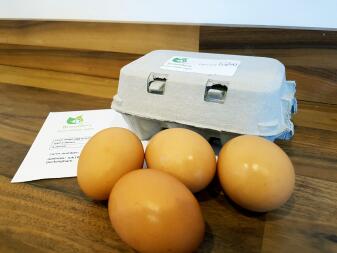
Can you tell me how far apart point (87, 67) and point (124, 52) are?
0.15 m

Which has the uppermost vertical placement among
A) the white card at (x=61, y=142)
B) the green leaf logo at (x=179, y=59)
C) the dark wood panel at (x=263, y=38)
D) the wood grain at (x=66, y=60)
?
the dark wood panel at (x=263, y=38)

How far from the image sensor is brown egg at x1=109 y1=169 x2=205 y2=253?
32 cm

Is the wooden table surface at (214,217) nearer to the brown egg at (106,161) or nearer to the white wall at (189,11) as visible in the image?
the brown egg at (106,161)

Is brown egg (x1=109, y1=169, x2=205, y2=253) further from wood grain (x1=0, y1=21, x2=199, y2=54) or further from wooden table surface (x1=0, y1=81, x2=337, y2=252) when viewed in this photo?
wood grain (x1=0, y1=21, x2=199, y2=54)

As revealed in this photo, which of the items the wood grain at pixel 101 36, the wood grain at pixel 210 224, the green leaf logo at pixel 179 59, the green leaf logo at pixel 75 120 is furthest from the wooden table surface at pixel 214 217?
the wood grain at pixel 101 36

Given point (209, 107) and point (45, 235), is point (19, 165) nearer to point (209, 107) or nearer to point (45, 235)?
point (45, 235)

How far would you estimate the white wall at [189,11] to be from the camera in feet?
2.06

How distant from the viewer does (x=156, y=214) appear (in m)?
0.32

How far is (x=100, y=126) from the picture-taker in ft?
2.11

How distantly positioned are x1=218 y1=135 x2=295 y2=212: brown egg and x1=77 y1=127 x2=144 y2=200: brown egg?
5.2 inches

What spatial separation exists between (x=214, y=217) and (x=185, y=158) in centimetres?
10

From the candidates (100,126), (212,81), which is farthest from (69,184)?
(212,81)

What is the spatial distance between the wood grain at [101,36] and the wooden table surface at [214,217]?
1.21 ft

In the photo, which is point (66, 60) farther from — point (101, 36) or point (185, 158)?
point (185, 158)
